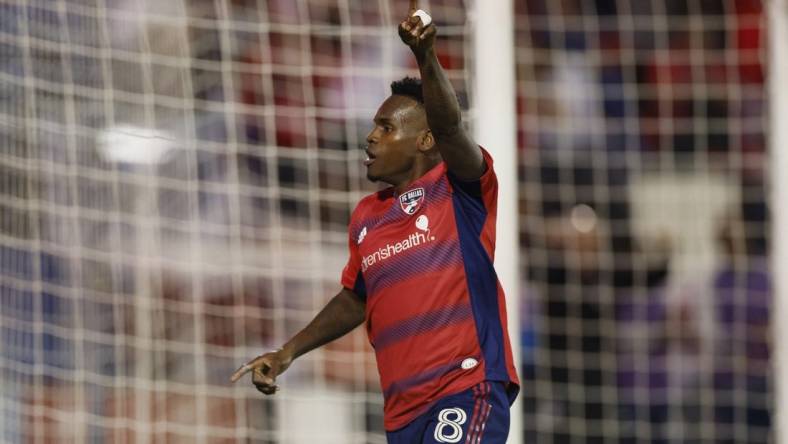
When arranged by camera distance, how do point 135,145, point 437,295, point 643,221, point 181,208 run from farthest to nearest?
point 643,221
point 181,208
point 135,145
point 437,295

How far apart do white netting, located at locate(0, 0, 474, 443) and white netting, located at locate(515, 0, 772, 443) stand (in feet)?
2.96

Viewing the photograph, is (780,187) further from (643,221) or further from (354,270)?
(354,270)

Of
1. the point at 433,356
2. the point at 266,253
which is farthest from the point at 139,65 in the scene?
the point at 433,356

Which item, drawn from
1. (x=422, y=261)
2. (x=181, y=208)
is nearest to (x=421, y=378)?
(x=422, y=261)

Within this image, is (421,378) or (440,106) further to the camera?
(421,378)

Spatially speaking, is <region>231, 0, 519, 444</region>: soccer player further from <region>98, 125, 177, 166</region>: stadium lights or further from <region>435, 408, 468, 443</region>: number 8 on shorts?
<region>98, 125, 177, 166</region>: stadium lights

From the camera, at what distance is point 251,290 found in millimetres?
6926

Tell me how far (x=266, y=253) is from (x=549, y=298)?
1648 millimetres

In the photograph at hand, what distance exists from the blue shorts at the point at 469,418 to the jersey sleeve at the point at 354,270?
0.61 m

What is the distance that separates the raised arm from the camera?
11.8ft

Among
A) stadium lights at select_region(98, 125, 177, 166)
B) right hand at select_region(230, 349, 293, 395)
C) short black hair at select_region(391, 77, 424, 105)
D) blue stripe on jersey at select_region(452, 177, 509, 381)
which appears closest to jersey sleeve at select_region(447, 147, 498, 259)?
blue stripe on jersey at select_region(452, 177, 509, 381)

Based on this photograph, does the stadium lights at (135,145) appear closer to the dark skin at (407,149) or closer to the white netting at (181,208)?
the white netting at (181,208)

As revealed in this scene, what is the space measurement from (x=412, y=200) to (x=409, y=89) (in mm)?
360

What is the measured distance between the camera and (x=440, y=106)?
378cm
